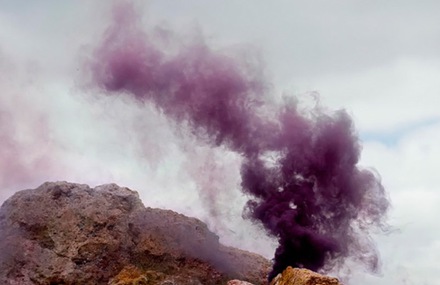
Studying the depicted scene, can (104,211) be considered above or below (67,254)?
above

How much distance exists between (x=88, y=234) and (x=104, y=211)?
2.38 meters

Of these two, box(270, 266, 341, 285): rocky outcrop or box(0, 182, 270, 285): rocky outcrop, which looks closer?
box(270, 266, 341, 285): rocky outcrop

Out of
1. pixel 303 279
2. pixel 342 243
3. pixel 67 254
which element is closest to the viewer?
pixel 303 279

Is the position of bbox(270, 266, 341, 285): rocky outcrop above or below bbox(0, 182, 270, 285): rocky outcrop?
below

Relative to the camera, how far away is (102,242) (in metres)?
57.8

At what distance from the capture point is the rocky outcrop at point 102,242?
5647cm

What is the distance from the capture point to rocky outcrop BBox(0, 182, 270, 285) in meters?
56.5

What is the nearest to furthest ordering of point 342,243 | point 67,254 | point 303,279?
1. point 303,279
2. point 67,254
3. point 342,243

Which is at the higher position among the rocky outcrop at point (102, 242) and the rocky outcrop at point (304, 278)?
the rocky outcrop at point (102, 242)

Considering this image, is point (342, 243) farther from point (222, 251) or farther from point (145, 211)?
point (145, 211)

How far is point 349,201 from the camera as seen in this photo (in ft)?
198

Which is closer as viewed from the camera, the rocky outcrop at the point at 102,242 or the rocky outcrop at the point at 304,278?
the rocky outcrop at the point at 304,278

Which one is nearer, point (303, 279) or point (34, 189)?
point (303, 279)

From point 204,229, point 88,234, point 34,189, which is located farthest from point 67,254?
point 204,229
